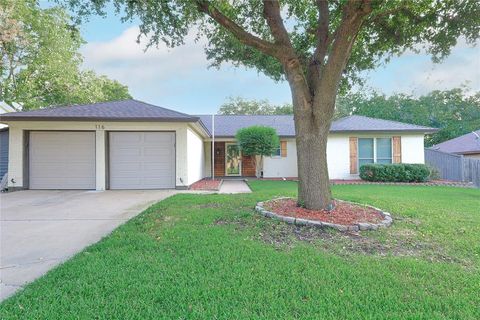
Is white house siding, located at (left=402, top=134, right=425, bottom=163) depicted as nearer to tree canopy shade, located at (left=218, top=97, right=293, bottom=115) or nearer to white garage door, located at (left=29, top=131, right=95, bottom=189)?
white garage door, located at (left=29, top=131, right=95, bottom=189)

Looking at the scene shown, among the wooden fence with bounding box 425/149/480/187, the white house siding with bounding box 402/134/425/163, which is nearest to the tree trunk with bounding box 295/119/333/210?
the white house siding with bounding box 402/134/425/163

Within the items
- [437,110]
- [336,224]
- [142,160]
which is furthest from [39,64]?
[437,110]

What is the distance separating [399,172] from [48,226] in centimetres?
1475

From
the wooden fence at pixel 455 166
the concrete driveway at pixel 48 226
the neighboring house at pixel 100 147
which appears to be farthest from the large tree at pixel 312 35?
the wooden fence at pixel 455 166

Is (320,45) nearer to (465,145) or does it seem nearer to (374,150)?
(374,150)

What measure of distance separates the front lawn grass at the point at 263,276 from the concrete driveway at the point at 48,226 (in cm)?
42

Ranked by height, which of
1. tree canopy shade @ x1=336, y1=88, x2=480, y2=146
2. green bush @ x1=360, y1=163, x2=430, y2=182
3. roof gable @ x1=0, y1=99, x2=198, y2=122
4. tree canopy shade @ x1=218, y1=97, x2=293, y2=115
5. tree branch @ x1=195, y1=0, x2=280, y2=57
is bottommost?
green bush @ x1=360, y1=163, x2=430, y2=182

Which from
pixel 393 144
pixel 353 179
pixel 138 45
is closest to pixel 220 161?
pixel 353 179

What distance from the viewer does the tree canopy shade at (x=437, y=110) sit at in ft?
97.7

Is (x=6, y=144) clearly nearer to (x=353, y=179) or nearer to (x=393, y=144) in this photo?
(x=353, y=179)

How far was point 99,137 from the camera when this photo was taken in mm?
11070

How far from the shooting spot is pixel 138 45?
7.45m

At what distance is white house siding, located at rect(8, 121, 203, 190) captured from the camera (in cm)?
1085

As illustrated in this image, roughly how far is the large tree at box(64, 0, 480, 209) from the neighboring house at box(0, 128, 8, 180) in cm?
894
